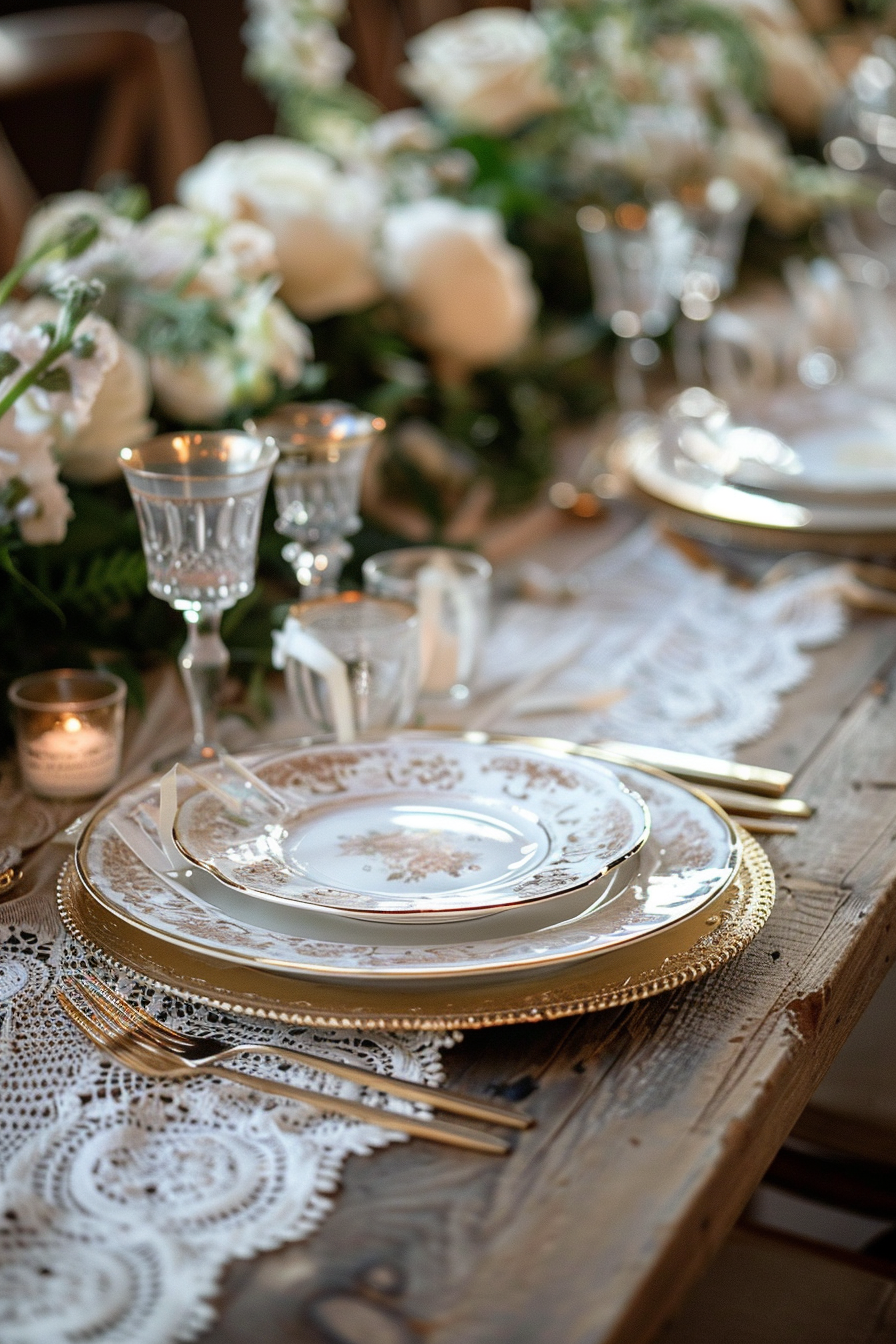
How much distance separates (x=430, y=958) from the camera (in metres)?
0.68

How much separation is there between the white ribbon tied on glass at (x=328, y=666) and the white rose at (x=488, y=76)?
1204 mm

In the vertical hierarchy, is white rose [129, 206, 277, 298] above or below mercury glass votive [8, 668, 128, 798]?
above

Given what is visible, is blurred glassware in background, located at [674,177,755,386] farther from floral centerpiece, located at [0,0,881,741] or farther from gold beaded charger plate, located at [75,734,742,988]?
gold beaded charger plate, located at [75,734,742,988]

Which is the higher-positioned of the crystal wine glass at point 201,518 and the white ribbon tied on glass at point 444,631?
the crystal wine glass at point 201,518

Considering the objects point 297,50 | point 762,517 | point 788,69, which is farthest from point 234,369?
point 788,69

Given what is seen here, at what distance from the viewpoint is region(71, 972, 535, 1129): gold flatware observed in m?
0.64

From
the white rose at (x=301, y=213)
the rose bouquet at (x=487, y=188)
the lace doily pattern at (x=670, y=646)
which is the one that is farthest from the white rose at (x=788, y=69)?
the lace doily pattern at (x=670, y=646)

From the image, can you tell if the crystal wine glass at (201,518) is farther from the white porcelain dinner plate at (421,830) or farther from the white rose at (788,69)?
the white rose at (788,69)

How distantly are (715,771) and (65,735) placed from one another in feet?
1.31

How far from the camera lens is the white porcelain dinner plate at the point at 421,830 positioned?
2.36 feet

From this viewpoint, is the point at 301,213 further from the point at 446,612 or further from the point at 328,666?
the point at 328,666

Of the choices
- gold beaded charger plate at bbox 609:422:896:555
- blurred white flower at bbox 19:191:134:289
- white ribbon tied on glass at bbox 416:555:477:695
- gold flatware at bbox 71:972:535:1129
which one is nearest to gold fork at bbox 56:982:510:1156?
gold flatware at bbox 71:972:535:1129

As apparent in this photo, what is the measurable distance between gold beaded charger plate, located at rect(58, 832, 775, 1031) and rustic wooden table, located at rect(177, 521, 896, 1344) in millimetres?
26

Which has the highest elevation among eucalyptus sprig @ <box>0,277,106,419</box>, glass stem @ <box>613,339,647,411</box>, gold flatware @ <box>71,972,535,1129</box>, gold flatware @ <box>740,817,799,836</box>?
eucalyptus sprig @ <box>0,277,106,419</box>
